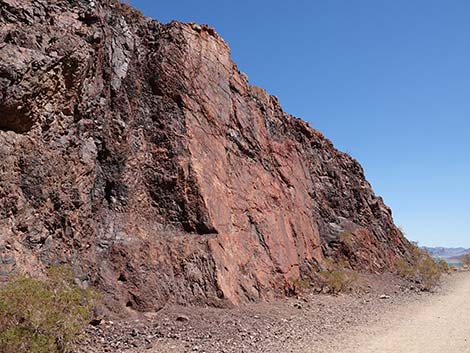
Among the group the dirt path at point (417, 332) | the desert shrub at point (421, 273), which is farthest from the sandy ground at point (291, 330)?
the desert shrub at point (421, 273)

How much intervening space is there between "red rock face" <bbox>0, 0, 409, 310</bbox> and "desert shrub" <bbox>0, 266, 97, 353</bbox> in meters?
1.77

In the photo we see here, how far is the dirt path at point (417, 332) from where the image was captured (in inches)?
456

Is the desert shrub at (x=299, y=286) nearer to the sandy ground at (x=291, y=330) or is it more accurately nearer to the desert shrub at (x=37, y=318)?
the sandy ground at (x=291, y=330)

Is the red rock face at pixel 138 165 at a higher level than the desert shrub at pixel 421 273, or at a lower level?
higher

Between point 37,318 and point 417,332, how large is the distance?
11397mm

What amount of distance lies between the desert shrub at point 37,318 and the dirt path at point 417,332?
6.52m

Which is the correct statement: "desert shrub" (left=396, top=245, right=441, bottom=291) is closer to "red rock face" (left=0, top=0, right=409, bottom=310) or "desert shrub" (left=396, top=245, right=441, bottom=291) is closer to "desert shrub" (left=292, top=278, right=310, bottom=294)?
"red rock face" (left=0, top=0, right=409, bottom=310)

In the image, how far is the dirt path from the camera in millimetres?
11570

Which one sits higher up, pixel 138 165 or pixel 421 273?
pixel 138 165

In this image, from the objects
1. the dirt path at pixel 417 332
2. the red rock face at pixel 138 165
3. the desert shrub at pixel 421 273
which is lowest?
the dirt path at pixel 417 332

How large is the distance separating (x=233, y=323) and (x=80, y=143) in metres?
7.39

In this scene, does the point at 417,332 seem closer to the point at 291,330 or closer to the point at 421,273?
the point at 291,330

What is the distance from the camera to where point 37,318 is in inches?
327

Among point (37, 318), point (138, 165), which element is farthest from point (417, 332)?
point (37, 318)
